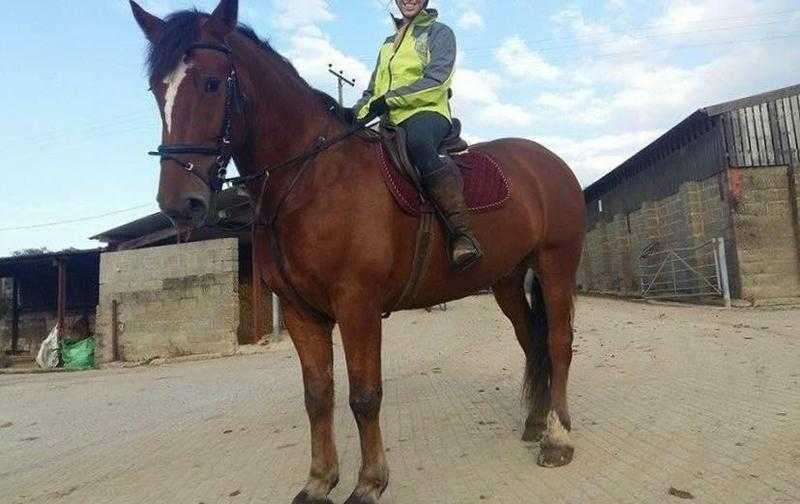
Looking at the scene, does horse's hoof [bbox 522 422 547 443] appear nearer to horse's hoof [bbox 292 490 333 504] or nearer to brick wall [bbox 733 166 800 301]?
horse's hoof [bbox 292 490 333 504]

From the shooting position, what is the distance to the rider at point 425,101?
3.06 meters

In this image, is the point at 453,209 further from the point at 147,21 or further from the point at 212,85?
the point at 147,21

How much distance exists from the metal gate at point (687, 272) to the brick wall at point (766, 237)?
2.08 feet

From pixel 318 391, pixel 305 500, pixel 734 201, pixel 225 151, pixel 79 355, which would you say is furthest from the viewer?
pixel 79 355

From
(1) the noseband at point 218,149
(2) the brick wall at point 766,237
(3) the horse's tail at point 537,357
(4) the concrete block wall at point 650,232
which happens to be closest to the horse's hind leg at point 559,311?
(3) the horse's tail at point 537,357

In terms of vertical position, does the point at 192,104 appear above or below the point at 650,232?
below

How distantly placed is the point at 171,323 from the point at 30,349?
11175 millimetres

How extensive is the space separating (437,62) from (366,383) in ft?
5.95

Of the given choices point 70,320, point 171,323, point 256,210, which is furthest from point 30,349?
point 256,210

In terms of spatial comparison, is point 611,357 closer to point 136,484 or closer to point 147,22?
point 136,484

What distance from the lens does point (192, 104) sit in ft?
8.27

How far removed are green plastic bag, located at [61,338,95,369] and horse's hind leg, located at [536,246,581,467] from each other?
43.4ft

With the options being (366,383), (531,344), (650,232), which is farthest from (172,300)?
(650,232)

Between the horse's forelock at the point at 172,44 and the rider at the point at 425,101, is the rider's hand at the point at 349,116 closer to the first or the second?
the rider at the point at 425,101
